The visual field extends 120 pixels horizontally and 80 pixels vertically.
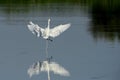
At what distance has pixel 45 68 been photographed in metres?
14.6

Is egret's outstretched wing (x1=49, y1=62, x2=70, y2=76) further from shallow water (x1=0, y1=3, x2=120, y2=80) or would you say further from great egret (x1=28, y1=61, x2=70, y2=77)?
shallow water (x1=0, y1=3, x2=120, y2=80)

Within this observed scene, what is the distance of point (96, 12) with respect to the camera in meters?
31.8

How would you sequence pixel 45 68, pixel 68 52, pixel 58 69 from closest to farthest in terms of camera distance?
pixel 58 69 → pixel 45 68 → pixel 68 52

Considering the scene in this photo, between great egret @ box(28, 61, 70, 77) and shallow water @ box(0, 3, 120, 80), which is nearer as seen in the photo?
shallow water @ box(0, 3, 120, 80)

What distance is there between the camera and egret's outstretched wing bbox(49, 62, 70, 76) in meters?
13.7

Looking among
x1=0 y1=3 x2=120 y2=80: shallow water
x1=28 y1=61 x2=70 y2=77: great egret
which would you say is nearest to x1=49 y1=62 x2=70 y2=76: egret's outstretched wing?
x1=28 y1=61 x2=70 y2=77: great egret

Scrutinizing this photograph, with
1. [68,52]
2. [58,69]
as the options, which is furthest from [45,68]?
[68,52]

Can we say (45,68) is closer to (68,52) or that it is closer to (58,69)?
(58,69)

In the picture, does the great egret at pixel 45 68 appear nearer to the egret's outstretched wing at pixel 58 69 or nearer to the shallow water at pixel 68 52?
the egret's outstretched wing at pixel 58 69

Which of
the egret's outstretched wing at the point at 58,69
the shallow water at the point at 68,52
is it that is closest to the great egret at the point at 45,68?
the egret's outstretched wing at the point at 58,69

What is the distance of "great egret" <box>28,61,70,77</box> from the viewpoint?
13.8 m

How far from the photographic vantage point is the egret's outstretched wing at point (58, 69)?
1372cm

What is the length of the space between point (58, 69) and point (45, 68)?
1.65ft

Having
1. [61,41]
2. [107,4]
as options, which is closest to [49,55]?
[61,41]
